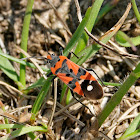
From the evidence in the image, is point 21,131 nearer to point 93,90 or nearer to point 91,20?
point 93,90

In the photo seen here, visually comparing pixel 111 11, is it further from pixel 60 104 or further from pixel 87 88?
pixel 60 104

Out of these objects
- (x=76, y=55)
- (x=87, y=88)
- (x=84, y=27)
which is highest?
(x=84, y=27)

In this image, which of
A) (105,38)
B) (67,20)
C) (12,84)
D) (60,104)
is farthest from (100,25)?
(12,84)

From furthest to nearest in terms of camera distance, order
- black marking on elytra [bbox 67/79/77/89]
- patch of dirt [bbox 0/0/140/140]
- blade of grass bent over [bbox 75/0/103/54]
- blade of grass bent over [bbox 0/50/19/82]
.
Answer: blade of grass bent over [bbox 0/50/19/82] → patch of dirt [bbox 0/0/140/140] → black marking on elytra [bbox 67/79/77/89] → blade of grass bent over [bbox 75/0/103/54]

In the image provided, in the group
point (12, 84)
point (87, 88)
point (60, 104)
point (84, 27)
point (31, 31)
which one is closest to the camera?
point (84, 27)

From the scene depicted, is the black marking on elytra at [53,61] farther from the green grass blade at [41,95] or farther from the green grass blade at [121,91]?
the green grass blade at [121,91]

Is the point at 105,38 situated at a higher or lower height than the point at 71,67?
higher

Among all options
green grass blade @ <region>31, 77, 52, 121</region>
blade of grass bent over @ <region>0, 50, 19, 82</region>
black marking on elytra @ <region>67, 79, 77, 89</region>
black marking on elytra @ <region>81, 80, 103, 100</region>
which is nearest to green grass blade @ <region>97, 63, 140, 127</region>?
black marking on elytra @ <region>81, 80, 103, 100</region>

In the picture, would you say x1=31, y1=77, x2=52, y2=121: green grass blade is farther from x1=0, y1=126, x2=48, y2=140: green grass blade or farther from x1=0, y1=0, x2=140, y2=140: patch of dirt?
x1=0, y1=126, x2=48, y2=140: green grass blade
